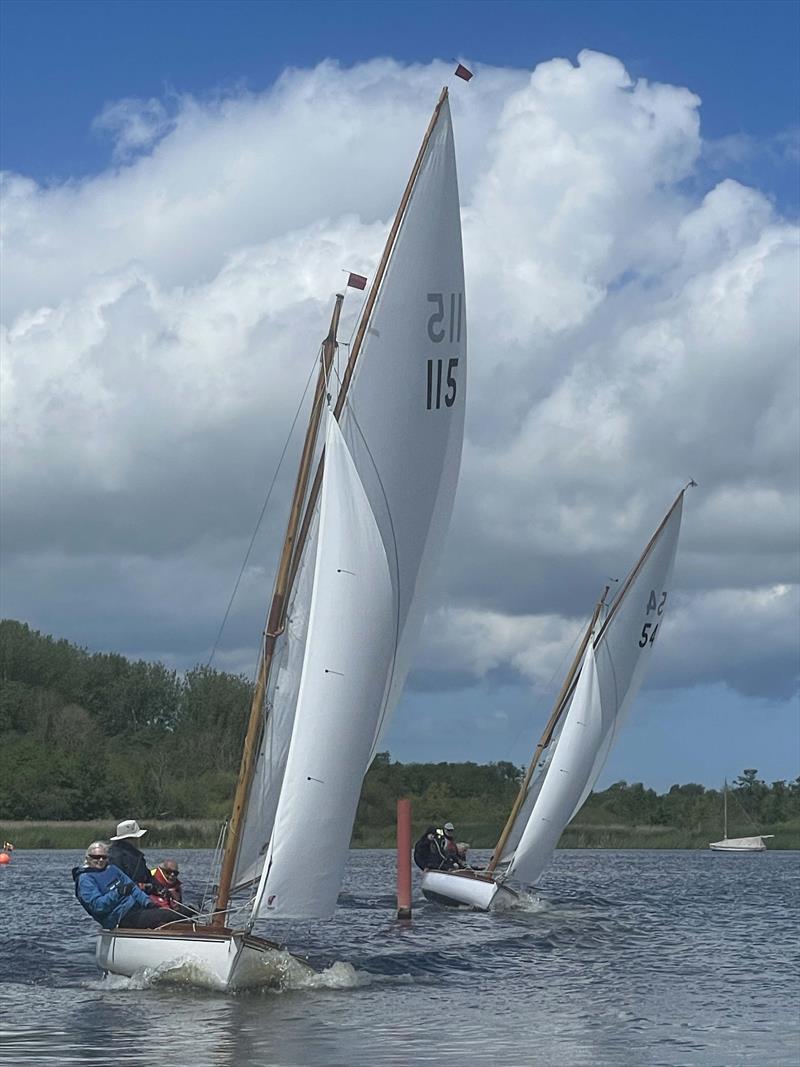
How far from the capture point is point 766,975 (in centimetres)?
2595

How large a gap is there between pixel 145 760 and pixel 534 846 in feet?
203

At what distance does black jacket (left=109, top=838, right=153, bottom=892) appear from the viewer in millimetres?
23266

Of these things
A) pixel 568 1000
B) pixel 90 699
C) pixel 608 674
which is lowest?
pixel 568 1000

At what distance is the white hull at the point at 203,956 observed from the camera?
20438mm

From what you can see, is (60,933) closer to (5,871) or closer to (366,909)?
(366,909)

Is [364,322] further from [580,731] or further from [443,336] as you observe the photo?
[580,731]

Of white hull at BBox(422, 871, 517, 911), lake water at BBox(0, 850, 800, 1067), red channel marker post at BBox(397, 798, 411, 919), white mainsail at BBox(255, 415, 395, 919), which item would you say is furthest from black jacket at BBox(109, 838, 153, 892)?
white hull at BBox(422, 871, 517, 911)

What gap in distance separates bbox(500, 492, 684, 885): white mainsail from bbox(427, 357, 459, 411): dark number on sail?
55.8ft

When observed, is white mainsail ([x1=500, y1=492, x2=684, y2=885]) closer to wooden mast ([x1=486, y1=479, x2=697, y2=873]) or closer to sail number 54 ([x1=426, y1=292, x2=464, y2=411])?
wooden mast ([x1=486, y1=479, x2=697, y2=873])

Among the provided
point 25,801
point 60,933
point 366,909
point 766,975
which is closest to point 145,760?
point 25,801

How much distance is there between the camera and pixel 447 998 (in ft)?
72.4

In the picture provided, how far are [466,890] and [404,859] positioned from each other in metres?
4.01

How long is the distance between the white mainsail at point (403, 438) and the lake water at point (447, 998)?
2171mm

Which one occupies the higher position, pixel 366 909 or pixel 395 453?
pixel 395 453
